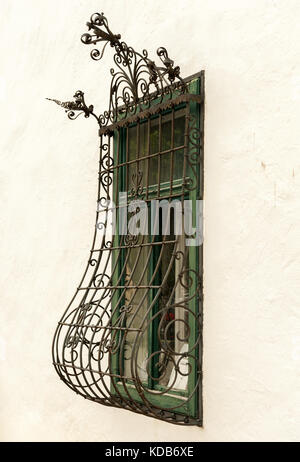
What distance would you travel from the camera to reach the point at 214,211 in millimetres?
2906

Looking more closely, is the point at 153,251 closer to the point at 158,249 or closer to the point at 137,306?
the point at 158,249

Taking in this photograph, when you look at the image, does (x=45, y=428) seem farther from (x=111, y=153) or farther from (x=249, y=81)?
(x=249, y=81)

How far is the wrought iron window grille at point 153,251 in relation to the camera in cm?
292

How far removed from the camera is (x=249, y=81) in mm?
2760

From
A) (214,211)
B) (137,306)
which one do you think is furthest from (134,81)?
(137,306)

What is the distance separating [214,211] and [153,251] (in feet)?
1.53

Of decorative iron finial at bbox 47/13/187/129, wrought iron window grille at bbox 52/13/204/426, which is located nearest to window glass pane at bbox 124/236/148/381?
wrought iron window grille at bbox 52/13/204/426

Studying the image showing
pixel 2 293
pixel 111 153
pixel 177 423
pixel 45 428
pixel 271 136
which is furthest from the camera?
pixel 2 293

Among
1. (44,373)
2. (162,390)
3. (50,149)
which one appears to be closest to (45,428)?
(44,373)

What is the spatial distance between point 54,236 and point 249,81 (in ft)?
6.29

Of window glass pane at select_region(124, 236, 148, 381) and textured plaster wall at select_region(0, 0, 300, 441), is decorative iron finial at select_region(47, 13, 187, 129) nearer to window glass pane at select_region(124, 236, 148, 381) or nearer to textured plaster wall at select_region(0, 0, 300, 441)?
textured plaster wall at select_region(0, 0, 300, 441)

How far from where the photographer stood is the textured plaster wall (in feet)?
8.38

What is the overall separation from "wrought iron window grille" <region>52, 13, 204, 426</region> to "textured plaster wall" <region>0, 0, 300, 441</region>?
0.25 feet
